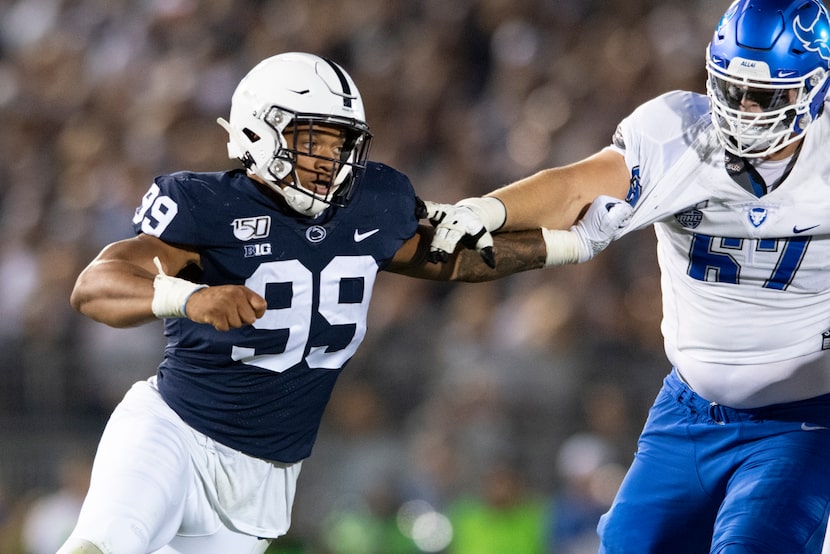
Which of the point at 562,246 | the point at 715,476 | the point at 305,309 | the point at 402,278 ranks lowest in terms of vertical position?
the point at 402,278

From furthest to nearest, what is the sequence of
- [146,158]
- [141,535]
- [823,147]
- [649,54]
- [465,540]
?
[146,158]
[649,54]
[465,540]
[823,147]
[141,535]

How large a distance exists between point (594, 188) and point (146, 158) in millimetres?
5026

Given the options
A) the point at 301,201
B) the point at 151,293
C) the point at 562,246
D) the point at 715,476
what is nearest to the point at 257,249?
the point at 301,201

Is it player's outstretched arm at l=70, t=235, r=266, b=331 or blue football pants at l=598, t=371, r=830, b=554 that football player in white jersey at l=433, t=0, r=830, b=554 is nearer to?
blue football pants at l=598, t=371, r=830, b=554

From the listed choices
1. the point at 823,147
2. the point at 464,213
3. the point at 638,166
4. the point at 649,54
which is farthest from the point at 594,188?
the point at 649,54

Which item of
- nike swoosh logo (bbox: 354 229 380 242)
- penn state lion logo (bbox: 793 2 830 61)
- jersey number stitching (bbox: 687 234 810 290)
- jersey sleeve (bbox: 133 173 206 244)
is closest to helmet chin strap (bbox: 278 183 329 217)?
nike swoosh logo (bbox: 354 229 380 242)

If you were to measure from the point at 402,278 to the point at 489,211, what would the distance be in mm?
3574

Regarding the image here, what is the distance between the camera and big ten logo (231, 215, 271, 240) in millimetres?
3621

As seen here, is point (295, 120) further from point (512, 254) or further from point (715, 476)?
point (715, 476)

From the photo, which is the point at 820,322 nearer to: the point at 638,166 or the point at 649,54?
the point at 638,166

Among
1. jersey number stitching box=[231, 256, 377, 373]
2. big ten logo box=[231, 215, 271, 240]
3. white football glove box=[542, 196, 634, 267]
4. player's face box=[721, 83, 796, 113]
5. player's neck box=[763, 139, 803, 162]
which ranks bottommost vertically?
jersey number stitching box=[231, 256, 377, 373]

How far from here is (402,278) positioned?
7.37m

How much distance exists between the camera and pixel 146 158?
27.0ft

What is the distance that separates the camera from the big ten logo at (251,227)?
362 centimetres
